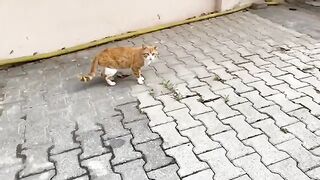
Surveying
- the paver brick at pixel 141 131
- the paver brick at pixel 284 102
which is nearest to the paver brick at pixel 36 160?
→ the paver brick at pixel 141 131

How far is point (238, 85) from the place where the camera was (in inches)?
139

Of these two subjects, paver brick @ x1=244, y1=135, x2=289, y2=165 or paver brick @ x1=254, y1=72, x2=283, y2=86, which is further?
paver brick @ x1=254, y1=72, x2=283, y2=86

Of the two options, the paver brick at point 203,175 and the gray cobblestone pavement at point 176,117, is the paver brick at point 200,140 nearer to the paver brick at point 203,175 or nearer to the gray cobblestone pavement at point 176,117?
the gray cobblestone pavement at point 176,117

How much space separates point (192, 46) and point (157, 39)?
26.8 inches

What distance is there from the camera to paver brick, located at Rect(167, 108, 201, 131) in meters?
2.87

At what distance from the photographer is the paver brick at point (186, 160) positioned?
2.35 meters

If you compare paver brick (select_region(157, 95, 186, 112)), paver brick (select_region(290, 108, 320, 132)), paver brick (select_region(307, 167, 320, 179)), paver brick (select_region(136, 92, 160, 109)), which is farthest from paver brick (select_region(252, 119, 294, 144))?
paver brick (select_region(136, 92, 160, 109))

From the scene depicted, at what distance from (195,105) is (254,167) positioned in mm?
1002

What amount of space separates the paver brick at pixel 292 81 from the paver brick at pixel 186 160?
1480 millimetres

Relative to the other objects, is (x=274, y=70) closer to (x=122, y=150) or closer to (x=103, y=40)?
(x=122, y=150)

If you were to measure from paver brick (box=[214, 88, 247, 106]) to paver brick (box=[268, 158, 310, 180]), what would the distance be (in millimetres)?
924

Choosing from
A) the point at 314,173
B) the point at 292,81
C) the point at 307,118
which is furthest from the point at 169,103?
the point at 314,173

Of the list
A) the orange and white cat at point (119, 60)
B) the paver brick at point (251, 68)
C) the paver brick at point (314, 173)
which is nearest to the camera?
the paver brick at point (314, 173)

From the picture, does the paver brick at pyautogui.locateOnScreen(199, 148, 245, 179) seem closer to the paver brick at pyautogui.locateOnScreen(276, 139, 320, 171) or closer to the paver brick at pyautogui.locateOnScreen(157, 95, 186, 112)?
the paver brick at pyautogui.locateOnScreen(276, 139, 320, 171)
